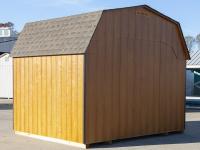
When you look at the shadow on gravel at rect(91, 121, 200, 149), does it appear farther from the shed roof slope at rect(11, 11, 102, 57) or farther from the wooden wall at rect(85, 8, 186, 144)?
the shed roof slope at rect(11, 11, 102, 57)

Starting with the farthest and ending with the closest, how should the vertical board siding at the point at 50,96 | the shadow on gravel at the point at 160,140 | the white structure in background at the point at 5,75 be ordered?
1. the white structure in background at the point at 5,75
2. the shadow on gravel at the point at 160,140
3. the vertical board siding at the point at 50,96

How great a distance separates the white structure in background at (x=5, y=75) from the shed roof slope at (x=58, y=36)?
21208 millimetres

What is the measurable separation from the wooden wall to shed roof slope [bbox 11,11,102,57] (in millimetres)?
269

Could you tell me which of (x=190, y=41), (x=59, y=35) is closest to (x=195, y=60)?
(x=59, y=35)

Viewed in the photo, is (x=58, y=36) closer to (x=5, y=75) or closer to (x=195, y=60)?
(x=195, y=60)

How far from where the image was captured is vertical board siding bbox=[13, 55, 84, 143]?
468 inches

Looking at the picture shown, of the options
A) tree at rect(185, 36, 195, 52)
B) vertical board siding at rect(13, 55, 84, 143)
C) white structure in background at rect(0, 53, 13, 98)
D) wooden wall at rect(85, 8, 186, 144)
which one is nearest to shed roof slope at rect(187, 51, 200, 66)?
white structure in background at rect(0, 53, 13, 98)

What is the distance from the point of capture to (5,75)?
35406mm

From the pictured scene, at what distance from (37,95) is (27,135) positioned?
4.39ft

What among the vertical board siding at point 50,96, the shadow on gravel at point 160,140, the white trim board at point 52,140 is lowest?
the shadow on gravel at point 160,140

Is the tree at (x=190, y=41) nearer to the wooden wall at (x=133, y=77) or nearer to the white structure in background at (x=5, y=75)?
the white structure in background at (x=5, y=75)

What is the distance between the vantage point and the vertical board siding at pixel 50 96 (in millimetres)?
11883

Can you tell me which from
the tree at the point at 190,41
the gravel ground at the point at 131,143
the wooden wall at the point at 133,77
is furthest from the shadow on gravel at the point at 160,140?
the tree at the point at 190,41

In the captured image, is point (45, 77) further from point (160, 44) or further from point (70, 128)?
point (160, 44)
